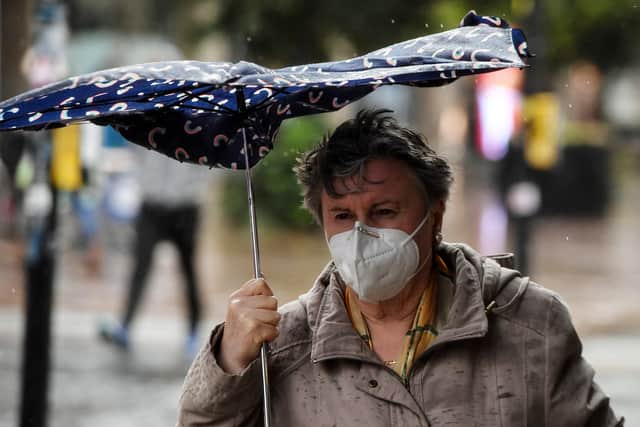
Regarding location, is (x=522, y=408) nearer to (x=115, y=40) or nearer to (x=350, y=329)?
(x=350, y=329)

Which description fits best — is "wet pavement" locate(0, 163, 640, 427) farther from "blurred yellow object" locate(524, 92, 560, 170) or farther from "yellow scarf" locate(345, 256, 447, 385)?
"blurred yellow object" locate(524, 92, 560, 170)

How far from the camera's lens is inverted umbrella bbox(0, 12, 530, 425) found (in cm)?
236

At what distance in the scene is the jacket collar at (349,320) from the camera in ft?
8.54

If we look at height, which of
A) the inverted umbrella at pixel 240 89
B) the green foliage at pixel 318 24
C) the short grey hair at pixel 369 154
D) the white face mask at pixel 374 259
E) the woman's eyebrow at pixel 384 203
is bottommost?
the white face mask at pixel 374 259

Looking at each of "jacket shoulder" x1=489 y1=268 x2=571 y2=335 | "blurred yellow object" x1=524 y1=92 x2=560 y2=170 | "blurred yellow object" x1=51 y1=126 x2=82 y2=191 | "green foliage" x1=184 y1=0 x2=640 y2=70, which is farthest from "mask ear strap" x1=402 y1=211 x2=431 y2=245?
"green foliage" x1=184 y1=0 x2=640 y2=70

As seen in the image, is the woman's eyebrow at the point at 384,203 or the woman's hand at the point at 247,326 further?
the woman's eyebrow at the point at 384,203

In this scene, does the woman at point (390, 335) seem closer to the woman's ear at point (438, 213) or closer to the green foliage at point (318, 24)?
the woman's ear at point (438, 213)

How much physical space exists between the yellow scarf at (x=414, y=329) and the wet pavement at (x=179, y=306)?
1.04 feet

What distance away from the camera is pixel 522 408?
257 centimetres

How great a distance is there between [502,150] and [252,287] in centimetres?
1024

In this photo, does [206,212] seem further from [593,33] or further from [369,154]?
[369,154]

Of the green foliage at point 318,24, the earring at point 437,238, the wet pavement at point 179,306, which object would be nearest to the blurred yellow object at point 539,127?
the green foliage at point 318,24

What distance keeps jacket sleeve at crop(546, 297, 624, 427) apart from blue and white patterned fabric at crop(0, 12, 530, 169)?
63cm

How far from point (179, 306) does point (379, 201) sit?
328 inches
